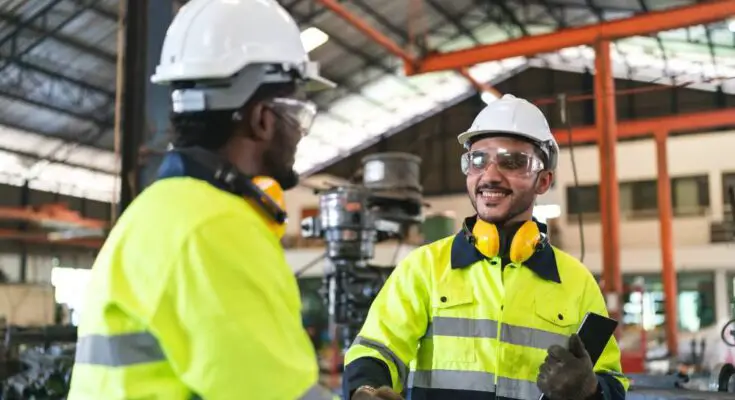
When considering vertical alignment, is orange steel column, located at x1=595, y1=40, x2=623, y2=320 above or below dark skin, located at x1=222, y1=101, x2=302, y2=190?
above

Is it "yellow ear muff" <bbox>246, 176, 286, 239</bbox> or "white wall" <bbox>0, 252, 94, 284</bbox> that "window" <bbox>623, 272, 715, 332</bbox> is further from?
"yellow ear muff" <bbox>246, 176, 286, 239</bbox>

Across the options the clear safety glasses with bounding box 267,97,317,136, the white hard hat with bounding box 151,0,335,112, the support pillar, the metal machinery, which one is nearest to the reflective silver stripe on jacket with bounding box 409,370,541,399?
the clear safety glasses with bounding box 267,97,317,136

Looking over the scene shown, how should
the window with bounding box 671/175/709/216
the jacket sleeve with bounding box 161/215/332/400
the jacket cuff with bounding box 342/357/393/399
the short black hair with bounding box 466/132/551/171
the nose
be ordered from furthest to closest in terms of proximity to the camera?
the window with bounding box 671/175/709/216
the short black hair with bounding box 466/132/551/171
the nose
the jacket cuff with bounding box 342/357/393/399
the jacket sleeve with bounding box 161/215/332/400

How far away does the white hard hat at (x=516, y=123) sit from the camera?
2.49m

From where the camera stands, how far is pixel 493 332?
2240 millimetres

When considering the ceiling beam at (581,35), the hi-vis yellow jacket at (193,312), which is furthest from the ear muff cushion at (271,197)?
the ceiling beam at (581,35)

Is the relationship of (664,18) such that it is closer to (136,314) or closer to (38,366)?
(38,366)

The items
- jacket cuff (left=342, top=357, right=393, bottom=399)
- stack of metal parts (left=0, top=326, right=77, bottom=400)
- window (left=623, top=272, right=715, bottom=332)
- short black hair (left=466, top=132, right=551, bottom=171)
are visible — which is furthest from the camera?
window (left=623, top=272, right=715, bottom=332)

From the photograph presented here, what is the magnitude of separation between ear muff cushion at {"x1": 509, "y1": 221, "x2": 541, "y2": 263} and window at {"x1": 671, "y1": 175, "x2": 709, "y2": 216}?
18573 mm

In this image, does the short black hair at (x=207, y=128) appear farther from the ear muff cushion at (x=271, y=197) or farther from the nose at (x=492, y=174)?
the nose at (x=492, y=174)

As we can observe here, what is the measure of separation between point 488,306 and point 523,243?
224 millimetres

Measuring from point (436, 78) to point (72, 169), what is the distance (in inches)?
439

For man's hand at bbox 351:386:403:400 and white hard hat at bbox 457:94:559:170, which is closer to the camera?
man's hand at bbox 351:386:403:400

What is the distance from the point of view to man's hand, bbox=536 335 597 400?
6.40ft
